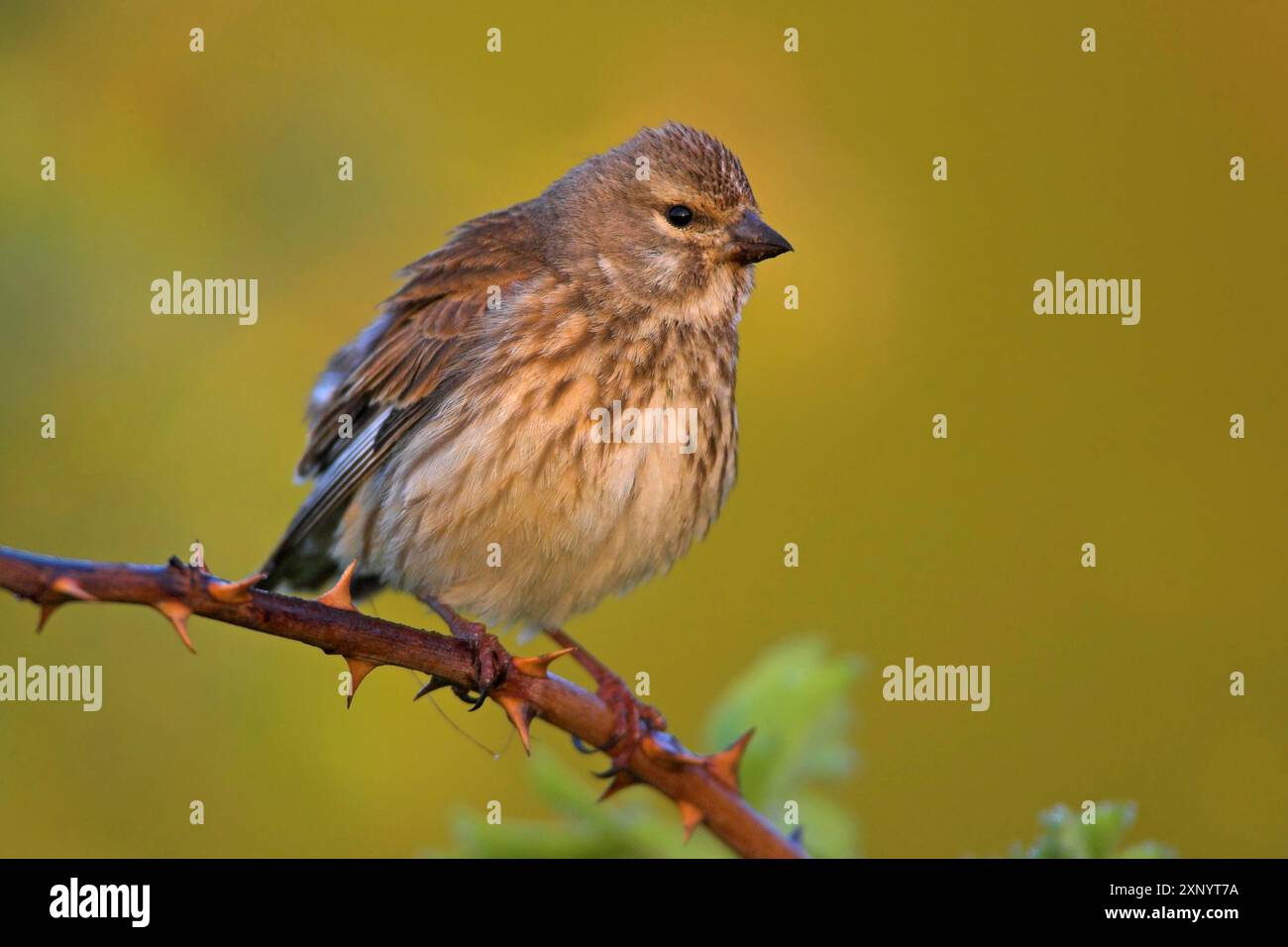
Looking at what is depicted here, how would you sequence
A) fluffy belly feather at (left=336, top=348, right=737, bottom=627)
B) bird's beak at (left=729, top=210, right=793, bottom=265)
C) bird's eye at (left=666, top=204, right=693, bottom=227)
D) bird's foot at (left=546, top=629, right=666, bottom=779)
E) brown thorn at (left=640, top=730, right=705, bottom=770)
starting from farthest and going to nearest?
bird's eye at (left=666, top=204, right=693, bottom=227), bird's beak at (left=729, top=210, right=793, bottom=265), fluffy belly feather at (left=336, top=348, right=737, bottom=627), bird's foot at (left=546, top=629, right=666, bottom=779), brown thorn at (left=640, top=730, right=705, bottom=770)

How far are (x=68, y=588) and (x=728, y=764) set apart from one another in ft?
4.08

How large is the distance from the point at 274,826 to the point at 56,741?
→ 85 centimetres

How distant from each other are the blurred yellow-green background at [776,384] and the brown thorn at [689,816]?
7.50 feet

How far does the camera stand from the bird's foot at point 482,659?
3.27 m

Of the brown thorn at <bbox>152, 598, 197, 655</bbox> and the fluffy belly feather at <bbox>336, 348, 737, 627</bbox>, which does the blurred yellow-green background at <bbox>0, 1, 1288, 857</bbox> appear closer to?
the fluffy belly feather at <bbox>336, 348, 737, 627</bbox>

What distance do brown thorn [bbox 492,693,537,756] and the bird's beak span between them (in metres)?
1.97

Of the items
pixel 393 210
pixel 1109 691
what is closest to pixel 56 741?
pixel 393 210

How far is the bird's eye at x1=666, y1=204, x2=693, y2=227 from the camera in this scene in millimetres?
4777

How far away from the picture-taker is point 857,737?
526cm
